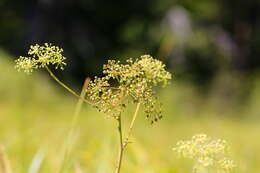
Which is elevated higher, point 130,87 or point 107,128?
point 107,128

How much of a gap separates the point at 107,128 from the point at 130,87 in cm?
245

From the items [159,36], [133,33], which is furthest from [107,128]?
[133,33]

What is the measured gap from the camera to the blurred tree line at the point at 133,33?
20.1 metres

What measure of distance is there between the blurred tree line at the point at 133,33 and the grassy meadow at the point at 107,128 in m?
2.40

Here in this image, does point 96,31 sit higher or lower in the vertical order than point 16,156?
higher

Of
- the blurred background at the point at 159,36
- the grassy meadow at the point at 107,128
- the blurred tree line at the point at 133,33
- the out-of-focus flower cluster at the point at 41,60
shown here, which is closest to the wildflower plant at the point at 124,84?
the out-of-focus flower cluster at the point at 41,60

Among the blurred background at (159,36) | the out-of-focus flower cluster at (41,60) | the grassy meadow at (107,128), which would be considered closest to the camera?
the out-of-focus flower cluster at (41,60)

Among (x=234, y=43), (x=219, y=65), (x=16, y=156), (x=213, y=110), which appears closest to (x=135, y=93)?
(x=16, y=156)

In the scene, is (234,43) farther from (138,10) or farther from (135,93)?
(135,93)

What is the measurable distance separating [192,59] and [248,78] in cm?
205

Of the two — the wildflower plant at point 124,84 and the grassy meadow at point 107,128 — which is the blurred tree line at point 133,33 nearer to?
the grassy meadow at point 107,128

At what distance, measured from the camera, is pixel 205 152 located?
1051mm

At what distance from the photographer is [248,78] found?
20469 mm

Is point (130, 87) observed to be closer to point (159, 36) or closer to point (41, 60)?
point (41, 60)
